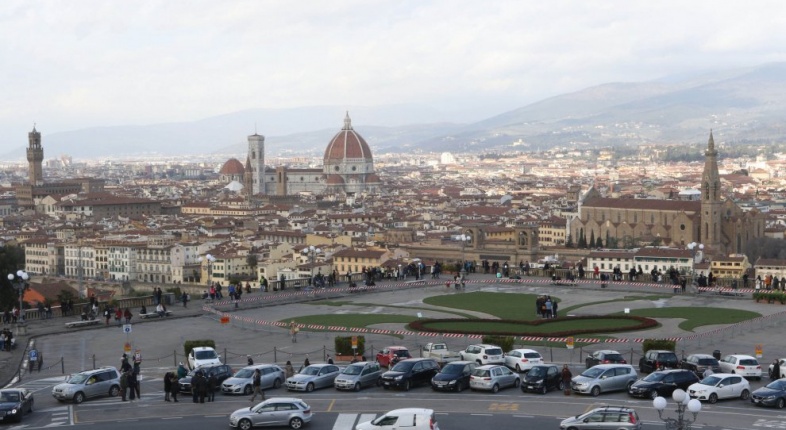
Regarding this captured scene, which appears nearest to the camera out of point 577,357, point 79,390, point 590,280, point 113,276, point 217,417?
point 217,417

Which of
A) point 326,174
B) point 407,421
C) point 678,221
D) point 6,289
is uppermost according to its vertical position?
point 326,174

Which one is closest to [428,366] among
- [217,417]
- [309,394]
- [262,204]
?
[309,394]

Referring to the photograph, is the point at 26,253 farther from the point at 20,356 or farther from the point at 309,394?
the point at 309,394

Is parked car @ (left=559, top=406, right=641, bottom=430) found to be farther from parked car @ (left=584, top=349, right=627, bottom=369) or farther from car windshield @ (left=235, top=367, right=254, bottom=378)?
car windshield @ (left=235, top=367, right=254, bottom=378)

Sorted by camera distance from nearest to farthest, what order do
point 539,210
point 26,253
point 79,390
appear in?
1. point 79,390
2. point 26,253
3. point 539,210

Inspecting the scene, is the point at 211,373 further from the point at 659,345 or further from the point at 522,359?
the point at 659,345

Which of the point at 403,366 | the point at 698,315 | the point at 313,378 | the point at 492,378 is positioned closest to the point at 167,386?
the point at 313,378
